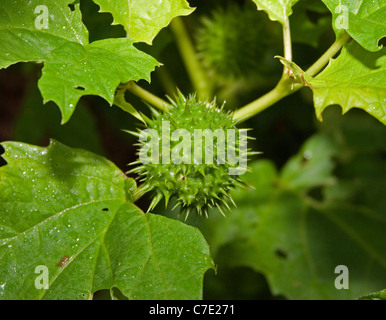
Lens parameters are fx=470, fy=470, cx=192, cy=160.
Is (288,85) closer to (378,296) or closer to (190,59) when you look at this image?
(378,296)

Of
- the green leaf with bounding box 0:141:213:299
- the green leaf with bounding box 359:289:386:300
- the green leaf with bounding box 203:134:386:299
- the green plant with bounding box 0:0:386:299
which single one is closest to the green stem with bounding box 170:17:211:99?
the green plant with bounding box 0:0:386:299

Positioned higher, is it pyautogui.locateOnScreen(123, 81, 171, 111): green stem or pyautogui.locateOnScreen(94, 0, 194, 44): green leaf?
pyautogui.locateOnScreen(94, 0, 194, 44): green leaf

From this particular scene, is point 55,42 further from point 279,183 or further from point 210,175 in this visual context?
point 279,183

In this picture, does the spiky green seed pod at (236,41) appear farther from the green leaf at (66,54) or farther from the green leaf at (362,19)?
the green leaf at (66,54)

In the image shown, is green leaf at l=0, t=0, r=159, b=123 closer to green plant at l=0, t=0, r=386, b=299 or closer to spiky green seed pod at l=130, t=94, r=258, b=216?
green plant at l=0, t=0, r=386, b=299

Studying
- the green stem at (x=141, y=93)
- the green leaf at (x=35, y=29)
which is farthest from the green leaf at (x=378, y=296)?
the green leaf at (x=35, y=29)

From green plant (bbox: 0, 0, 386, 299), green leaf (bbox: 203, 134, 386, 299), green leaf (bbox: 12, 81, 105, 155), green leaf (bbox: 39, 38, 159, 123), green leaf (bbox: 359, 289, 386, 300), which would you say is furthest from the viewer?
green leaf (bbox: 12, 81, 105, 155)
